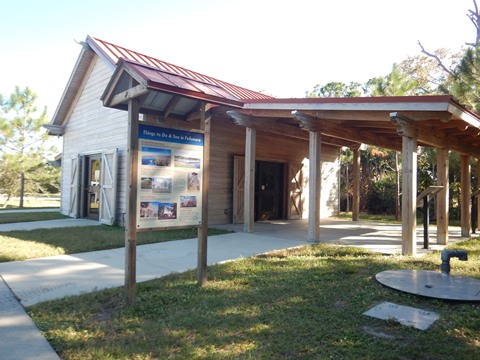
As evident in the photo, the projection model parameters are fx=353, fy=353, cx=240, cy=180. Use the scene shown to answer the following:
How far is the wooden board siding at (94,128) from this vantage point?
998 centimetres

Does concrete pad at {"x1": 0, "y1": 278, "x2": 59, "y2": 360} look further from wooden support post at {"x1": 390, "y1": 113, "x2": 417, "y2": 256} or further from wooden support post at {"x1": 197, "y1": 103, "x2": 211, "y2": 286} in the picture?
wooden support post at {"x1": 390, "y1": 113, "x2": 417, "y2": 256}

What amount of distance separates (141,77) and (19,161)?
18324mm

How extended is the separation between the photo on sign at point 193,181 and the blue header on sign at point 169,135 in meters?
0.38

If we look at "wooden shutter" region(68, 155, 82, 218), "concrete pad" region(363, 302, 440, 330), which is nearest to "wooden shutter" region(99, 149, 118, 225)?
"wooden shutter" region(68, 155, 82, 218)

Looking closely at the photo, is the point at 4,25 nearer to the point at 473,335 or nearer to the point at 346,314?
the point at 346,314

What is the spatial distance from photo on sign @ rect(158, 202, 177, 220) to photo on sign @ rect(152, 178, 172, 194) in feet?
0.49

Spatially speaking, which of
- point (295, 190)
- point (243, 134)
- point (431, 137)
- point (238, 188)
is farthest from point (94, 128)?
point (431, 137)

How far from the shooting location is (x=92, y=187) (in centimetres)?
1172

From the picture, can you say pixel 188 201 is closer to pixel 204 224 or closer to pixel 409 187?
pixel 204 224

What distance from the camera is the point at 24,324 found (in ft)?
10.5

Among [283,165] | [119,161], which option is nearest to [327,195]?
[283,165]

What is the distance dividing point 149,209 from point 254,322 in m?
1.64

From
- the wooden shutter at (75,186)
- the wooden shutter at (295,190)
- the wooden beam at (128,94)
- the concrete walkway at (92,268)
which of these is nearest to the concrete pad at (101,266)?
the concrete walkway at (92,268)

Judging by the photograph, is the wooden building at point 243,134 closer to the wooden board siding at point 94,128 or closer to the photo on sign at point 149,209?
the wooden board siding at point 94,128
